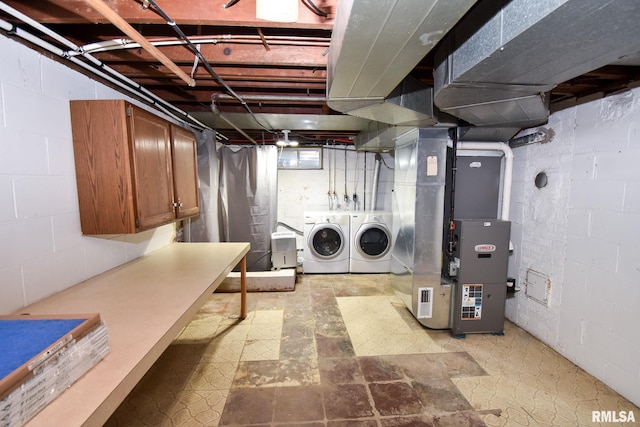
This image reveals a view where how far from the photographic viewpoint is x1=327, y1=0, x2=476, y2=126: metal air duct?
3.05 feet

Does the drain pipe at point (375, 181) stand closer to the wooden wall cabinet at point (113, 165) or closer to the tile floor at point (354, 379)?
the tile floor at point (354, 379)

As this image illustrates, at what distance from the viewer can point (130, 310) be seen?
131cm

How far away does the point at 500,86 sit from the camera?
5.00 feet

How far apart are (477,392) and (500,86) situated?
80.0 inches

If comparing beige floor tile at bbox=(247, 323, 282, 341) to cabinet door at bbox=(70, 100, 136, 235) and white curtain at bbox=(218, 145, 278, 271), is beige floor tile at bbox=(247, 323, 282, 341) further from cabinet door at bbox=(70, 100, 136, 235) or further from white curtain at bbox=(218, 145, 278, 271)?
cabinet door at bbox=(70, 100, 136, 235)

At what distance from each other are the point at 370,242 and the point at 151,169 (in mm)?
3079

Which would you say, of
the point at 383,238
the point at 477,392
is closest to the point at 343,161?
the point at 383,238

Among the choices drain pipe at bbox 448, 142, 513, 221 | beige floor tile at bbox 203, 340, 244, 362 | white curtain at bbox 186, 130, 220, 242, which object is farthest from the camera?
white curtain at bbox 186, 130, 220, 242

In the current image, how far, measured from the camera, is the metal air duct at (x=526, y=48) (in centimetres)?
91

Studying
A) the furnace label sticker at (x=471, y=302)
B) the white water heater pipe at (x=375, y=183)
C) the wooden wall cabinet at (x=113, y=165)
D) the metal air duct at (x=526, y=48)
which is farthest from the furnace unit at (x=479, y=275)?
the wooden wall cabinet at (x=113, y=165)

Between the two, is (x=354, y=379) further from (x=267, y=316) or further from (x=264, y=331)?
(x=267, y=316)

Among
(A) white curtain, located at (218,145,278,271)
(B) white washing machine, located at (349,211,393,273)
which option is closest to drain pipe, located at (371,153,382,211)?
(B) white washing machine, located at (349,211,393,273)

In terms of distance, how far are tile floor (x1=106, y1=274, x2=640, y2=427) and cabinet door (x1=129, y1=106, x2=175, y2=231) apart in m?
1.20

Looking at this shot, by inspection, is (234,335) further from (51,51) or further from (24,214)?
(51,51)
